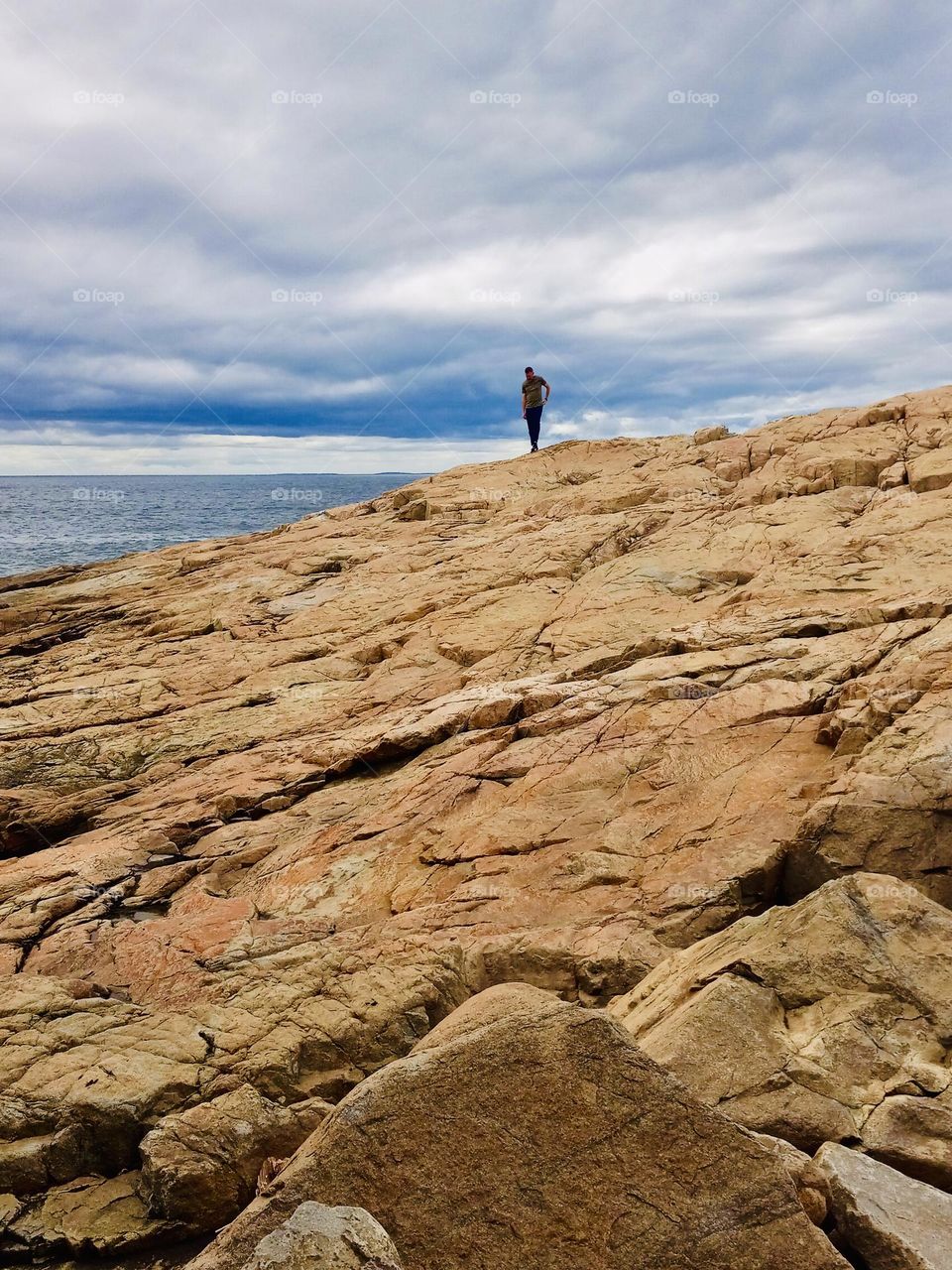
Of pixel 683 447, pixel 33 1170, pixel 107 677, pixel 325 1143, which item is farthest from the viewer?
pixel 683 447

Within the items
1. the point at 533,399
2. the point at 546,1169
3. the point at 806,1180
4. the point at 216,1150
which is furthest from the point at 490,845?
the point at 533,399

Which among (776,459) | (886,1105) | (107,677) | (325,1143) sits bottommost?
(886,1105)

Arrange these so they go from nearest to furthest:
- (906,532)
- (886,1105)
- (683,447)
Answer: (886,1105) < (906,532) < (683,447)

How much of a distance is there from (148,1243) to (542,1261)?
4.39 meters

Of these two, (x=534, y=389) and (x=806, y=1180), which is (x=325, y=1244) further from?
(x=534, y=389)

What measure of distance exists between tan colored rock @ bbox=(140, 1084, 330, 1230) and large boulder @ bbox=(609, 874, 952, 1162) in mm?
3341

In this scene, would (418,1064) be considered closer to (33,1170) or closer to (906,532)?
(33,1170)

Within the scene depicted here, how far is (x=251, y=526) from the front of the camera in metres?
77.6

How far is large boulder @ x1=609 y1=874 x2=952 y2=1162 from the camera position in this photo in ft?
18.3

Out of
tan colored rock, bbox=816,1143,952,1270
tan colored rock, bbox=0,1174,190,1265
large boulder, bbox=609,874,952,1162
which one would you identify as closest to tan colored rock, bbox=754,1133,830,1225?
tan colored rock, bbox=816,1143,952,1270

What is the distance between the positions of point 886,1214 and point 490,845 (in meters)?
6.79

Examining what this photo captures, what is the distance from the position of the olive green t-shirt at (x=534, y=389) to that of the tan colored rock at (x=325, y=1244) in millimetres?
29558

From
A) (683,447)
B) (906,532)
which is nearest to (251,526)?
(683,447)

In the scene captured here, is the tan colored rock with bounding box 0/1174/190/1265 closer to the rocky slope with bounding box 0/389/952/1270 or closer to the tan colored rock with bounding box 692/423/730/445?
the rocky slope with bounding box 0/389/952/1270
